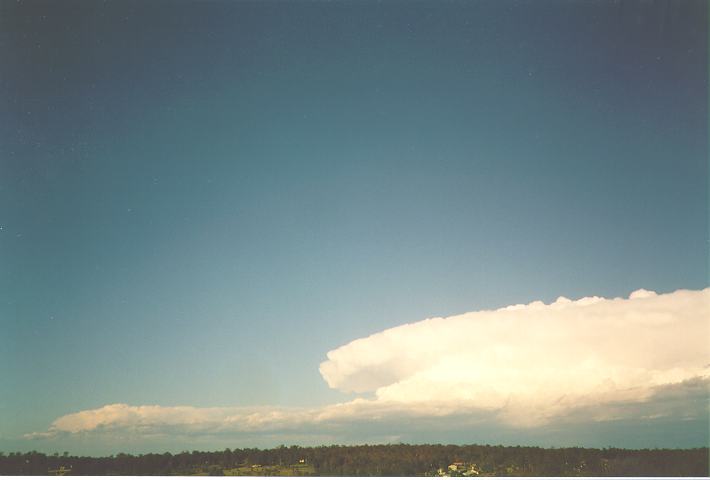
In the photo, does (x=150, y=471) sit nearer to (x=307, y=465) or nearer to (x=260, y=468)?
(x=260, y=468)

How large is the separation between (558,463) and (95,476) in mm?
9954

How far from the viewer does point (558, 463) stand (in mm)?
15836

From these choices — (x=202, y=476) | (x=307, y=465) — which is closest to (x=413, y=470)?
(x=307, y=465)

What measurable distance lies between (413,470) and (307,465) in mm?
2334

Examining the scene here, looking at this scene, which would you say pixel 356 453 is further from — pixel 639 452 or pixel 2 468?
pixel 2 468

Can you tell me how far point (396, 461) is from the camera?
15992 millimetres

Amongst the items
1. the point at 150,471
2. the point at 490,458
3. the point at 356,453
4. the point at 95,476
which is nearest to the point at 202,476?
the point at 150,471

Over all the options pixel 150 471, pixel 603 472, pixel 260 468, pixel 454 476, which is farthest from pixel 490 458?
pixel 150 471

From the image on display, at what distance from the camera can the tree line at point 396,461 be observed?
15.7m

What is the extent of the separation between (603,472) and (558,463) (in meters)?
0.93

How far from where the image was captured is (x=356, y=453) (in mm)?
16344

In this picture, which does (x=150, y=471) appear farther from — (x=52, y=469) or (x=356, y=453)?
(x=356, y=453)

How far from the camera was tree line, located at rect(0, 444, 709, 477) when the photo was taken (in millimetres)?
15656

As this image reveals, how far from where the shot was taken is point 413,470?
622 inches
